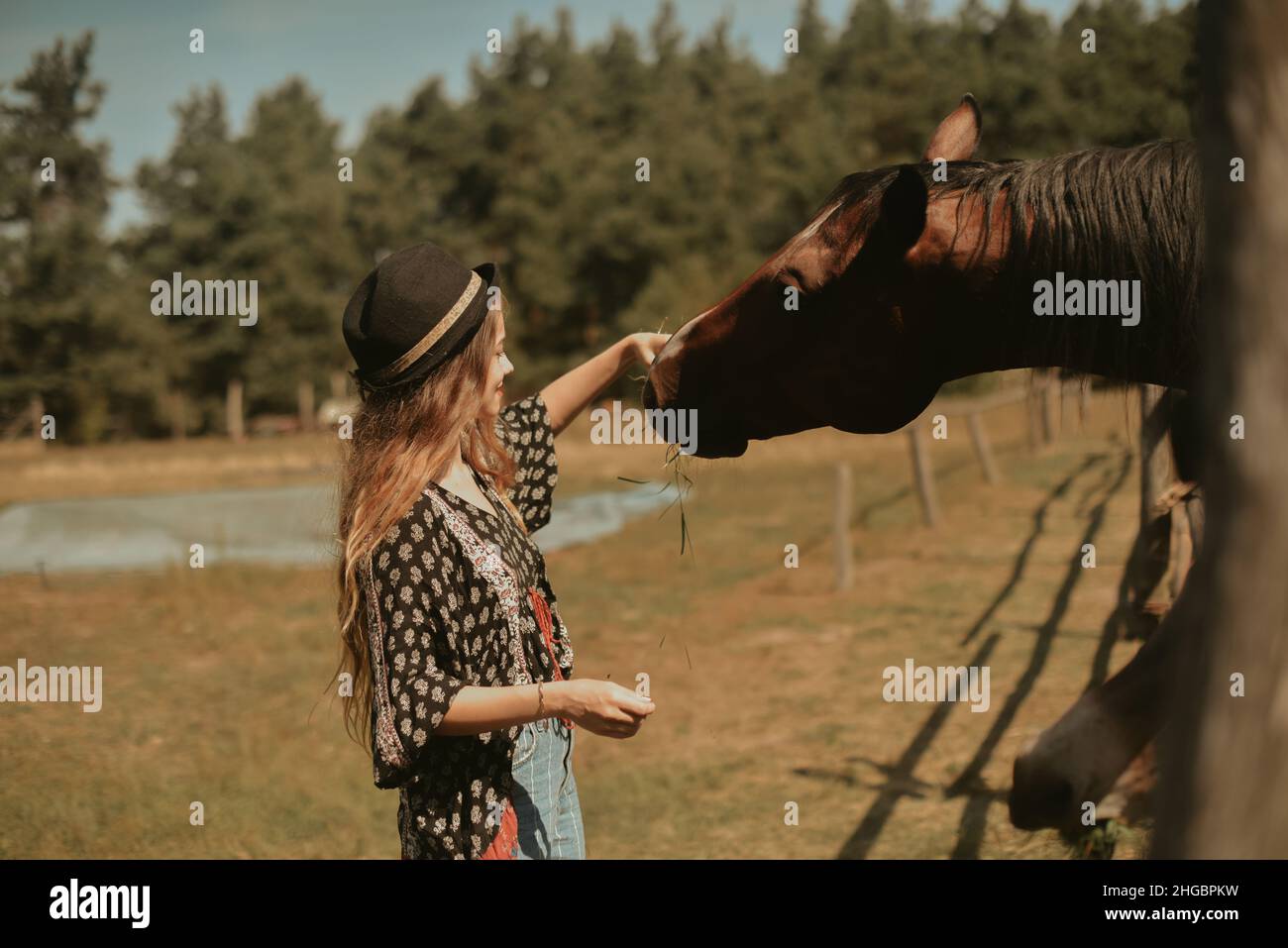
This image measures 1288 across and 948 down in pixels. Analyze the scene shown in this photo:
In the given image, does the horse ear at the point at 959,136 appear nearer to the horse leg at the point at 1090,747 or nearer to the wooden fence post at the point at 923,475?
the horse leg at the point at 1090,747

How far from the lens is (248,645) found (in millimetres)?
8234

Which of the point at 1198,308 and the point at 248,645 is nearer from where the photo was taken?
the point at 1198,308

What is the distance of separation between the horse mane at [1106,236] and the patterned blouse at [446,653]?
100 centimetres

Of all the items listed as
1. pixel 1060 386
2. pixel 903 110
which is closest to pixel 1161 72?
pixel 903 110

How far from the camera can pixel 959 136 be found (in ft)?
7.70

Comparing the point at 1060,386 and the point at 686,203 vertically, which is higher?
the point at 686,203

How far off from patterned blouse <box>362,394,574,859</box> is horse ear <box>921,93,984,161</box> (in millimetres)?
1230

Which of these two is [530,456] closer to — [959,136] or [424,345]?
[424,345]

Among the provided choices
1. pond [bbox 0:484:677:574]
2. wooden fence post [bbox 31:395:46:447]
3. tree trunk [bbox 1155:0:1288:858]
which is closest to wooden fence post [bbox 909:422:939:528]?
pond [bbox 0:484:677:574]

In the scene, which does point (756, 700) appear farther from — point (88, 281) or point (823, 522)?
point (88, 281)

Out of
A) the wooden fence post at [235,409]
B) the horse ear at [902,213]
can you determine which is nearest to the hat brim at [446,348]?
the horse ear at [902,213]

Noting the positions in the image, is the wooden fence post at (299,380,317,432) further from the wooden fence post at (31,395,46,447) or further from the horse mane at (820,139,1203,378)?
the horse mane at (820,139,1203,378)

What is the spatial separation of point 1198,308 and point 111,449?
112 ft

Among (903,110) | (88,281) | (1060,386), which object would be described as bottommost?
(1060,386)
